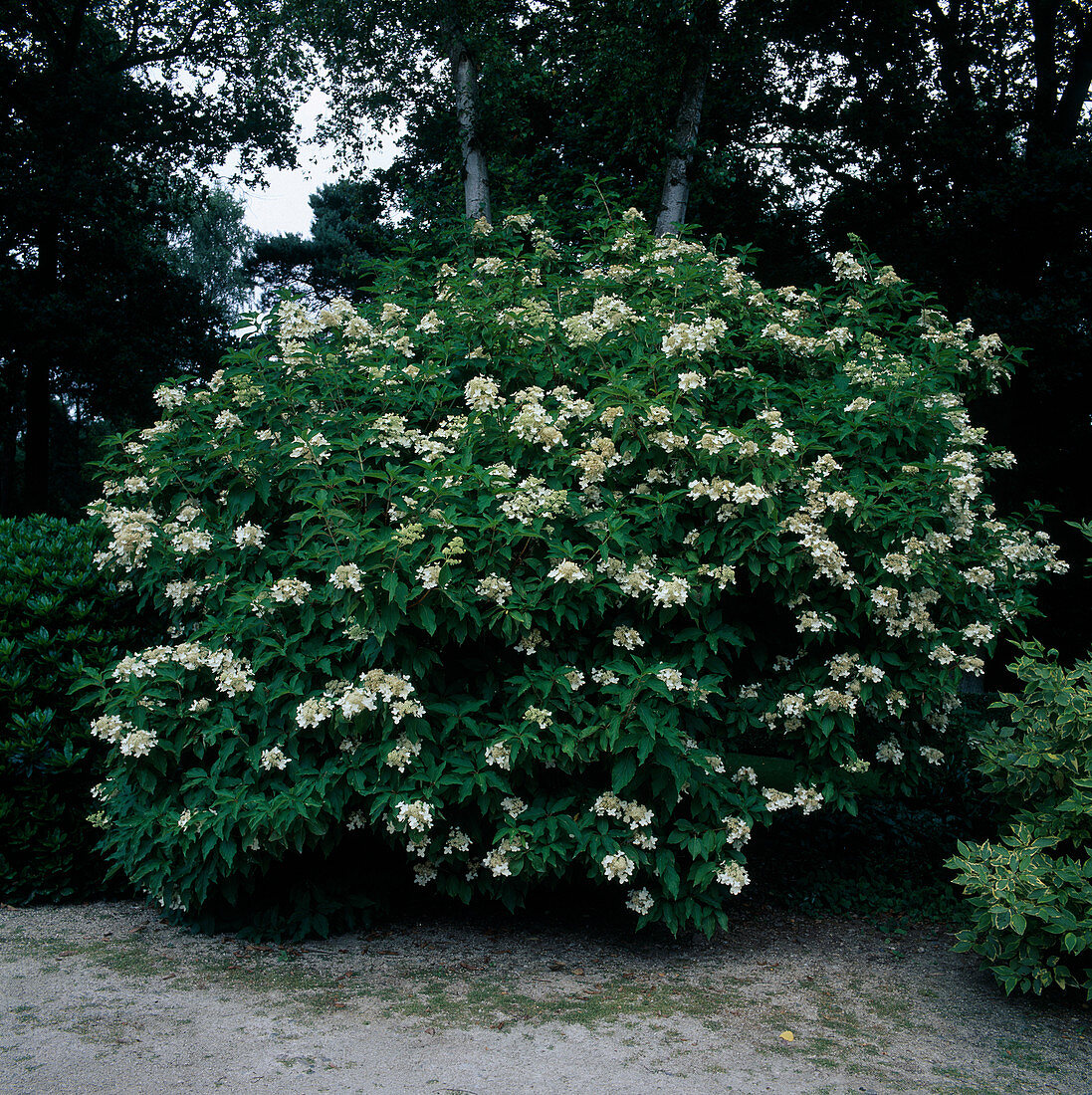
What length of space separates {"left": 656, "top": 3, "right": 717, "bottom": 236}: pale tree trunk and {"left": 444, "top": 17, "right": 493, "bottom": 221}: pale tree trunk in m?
1.87

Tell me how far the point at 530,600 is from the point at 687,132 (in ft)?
24.0

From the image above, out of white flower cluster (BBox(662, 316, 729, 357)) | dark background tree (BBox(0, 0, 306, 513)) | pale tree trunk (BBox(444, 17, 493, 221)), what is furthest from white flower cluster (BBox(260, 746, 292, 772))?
dark background tree (BBox(0, 0, 306, 513))

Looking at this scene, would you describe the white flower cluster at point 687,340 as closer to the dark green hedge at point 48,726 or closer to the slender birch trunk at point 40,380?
the dark green hedge at point 48,726

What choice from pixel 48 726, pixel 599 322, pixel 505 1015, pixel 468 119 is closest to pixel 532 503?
pixel 599 322

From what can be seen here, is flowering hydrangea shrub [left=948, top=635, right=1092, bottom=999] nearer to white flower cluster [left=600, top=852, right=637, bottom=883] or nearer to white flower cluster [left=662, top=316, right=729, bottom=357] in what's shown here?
white flower cluster [left=600, top=852, right=637, bottom=883]

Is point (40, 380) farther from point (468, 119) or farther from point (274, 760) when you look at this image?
point (274, 760)

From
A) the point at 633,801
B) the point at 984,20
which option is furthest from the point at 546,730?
the point at 984,20

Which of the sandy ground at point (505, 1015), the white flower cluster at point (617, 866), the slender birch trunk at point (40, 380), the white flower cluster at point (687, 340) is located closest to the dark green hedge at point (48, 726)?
the sandy ground at point (505, 1015)

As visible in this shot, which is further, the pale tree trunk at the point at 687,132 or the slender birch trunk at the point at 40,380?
the slender birch trunk at the point at 40,380

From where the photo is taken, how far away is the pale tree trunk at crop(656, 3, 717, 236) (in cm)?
923

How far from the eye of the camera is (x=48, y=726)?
456 centimetres

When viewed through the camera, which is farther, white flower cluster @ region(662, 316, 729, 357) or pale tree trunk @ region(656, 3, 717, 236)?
pale tree trunk @ region(656, 3, 717, 236)

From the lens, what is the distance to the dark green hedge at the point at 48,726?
4.53 m

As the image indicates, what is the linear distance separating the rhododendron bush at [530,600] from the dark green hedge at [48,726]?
0.29 metres
